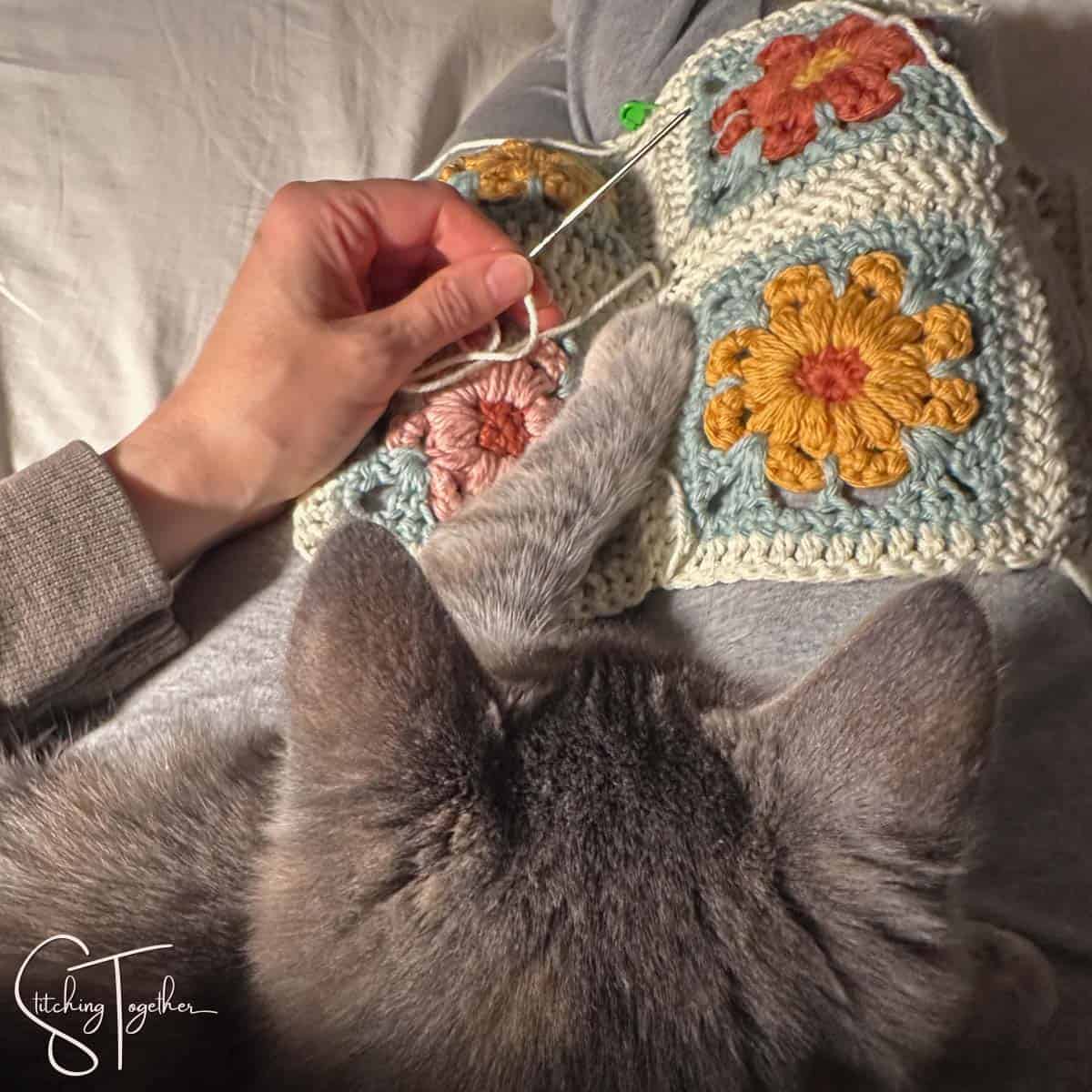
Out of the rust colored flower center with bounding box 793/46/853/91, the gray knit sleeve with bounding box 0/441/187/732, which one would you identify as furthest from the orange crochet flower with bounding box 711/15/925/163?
the gray knit sleeve with bounding box 0/441/187/732

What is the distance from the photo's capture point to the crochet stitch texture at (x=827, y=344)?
2.15 ft

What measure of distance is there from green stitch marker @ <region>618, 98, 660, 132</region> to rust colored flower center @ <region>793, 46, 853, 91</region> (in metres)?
0.19

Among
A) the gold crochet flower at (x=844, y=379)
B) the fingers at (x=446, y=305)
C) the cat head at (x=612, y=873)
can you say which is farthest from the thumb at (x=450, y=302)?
the cat head at (x=612, y=873)

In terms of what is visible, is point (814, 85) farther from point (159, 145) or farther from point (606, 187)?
point (159, 145)

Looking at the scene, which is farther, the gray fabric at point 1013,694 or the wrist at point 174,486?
the wrist at point 174,486

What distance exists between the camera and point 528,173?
0.86m

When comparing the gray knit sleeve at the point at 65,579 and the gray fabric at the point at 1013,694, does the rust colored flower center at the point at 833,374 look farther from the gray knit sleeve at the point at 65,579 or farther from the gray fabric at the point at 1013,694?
the gray knit sleeve at the point at 65,579

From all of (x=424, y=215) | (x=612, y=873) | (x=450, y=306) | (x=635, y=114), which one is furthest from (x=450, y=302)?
(x=612, y=873)

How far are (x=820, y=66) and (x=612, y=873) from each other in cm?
67

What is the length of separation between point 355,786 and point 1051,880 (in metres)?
0.56

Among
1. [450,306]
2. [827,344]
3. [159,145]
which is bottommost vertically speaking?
[827,344]

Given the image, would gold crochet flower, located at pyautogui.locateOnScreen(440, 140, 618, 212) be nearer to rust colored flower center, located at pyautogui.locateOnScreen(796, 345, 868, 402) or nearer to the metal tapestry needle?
the metal tapestry needle

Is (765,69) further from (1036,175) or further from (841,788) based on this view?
(841,788)

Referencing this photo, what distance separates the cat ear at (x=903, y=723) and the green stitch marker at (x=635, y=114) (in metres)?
0.63
